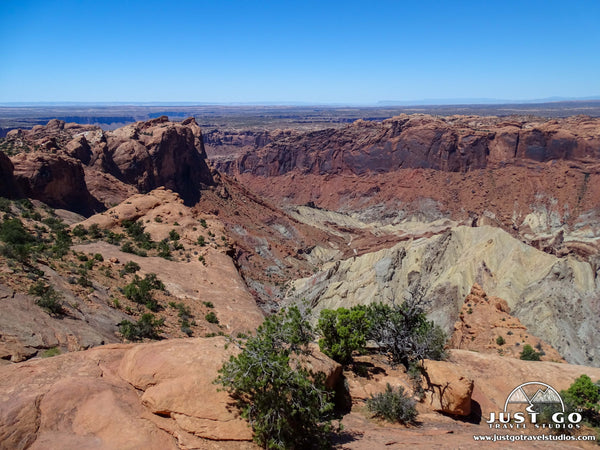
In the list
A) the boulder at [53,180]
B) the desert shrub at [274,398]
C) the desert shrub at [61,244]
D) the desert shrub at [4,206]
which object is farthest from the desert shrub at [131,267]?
the boulder at [53,180]

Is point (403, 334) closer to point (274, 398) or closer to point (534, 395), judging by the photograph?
point (534, 395)

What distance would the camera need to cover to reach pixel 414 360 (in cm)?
1641

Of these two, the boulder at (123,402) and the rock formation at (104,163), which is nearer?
the boulder at (123,402)

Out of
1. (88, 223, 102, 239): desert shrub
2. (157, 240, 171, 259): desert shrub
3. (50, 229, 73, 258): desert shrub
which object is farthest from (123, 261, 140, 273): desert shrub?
(88, 223, 102, 239): desert shrub

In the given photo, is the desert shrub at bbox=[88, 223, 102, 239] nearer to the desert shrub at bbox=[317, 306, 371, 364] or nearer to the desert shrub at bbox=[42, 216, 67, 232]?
the desert shrub at bbox=[42, 216, 67, 232]

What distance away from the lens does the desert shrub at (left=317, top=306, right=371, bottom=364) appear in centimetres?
1521

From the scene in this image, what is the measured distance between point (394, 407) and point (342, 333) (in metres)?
3.23

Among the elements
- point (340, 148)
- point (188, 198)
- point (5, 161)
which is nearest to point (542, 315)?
point (5, 161)

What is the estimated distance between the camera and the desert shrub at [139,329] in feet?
58.1

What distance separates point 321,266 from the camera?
7494 cm

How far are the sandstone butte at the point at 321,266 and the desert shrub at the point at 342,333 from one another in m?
1.25

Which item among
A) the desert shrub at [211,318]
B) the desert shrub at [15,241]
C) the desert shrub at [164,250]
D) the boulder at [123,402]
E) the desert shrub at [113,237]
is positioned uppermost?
the desert shrub at [15,241]

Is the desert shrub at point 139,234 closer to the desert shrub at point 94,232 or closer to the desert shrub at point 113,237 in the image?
the desert shrub at point 113,237

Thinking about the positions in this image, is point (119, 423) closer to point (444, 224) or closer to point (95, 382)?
point (95, 382)
